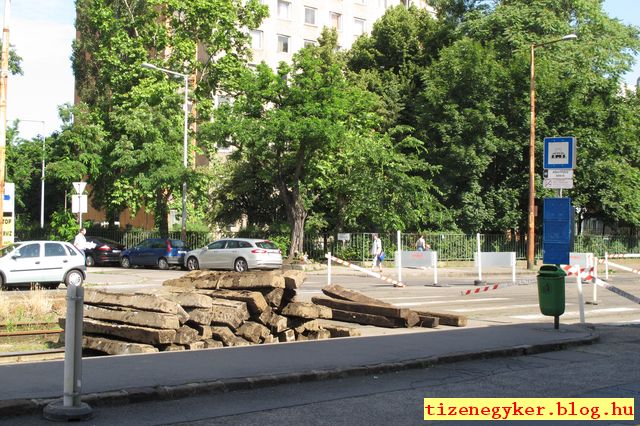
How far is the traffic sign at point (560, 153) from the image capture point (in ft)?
45.5

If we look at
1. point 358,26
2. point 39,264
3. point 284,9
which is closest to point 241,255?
point 39,264

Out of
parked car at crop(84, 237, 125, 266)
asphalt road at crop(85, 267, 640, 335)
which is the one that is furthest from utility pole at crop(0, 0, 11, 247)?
parked car at crop(84, 237, 125, 266)

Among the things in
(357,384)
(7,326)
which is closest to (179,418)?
(357,384)

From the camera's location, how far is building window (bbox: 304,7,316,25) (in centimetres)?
6581

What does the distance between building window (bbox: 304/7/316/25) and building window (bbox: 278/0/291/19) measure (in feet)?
6.08

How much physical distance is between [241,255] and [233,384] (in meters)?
24.9

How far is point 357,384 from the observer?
28.3 ft

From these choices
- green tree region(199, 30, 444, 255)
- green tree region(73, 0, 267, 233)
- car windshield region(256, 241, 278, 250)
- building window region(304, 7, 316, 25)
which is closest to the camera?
car windshield region(256, 241, 278, 250)

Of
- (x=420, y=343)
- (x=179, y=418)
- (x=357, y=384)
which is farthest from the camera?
(x=420, y=343)

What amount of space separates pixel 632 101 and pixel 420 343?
41111 millimetres

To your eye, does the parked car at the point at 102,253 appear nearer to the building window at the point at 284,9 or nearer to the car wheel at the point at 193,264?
the car wheel at the point at 193,264

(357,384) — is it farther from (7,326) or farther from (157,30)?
(157,30)

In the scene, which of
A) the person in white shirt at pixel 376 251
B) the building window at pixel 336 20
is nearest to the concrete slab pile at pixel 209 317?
the person in white shirt at pixel 376 251

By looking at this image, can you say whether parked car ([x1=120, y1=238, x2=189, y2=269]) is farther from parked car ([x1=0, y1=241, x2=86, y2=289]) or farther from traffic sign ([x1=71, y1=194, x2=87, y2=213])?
parked car ([x1=0, y1=241, x2=86, y2=289])
